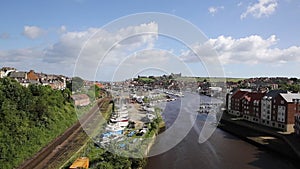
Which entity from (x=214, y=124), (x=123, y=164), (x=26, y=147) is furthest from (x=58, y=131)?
(x=214, y=124)

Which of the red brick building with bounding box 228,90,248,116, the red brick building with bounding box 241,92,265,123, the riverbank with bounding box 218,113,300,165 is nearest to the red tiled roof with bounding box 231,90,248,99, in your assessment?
the red brick building with bounding box 228,90,248,116

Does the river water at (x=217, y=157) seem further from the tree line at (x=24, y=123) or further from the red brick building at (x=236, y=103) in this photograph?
the red brick building at (x=236, y=103)

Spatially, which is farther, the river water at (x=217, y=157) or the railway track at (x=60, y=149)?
the river water at (x=217, y=157)

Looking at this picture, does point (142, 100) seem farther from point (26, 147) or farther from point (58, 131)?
point (26, 147)

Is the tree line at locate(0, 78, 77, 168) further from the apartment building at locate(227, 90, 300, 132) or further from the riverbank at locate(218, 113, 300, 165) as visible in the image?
the apartment building at locate(227, 90, 300, 132)

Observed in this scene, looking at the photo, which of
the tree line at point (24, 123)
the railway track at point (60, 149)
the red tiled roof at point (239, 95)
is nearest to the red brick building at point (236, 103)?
the red tiled roof at point (239, 95)

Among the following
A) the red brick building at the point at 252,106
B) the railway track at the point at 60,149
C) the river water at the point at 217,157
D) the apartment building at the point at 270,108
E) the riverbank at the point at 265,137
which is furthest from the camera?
the red brick building at the point at 252,106
